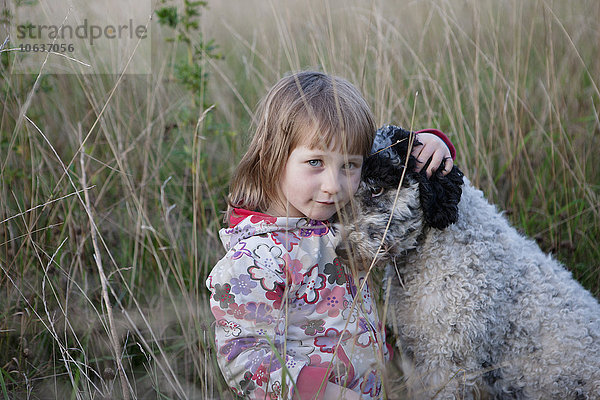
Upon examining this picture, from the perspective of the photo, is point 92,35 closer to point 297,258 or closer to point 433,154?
point 297,258

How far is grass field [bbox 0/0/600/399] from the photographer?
2766mm

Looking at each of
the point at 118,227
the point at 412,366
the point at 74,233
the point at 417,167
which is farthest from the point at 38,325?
the point at 417,167

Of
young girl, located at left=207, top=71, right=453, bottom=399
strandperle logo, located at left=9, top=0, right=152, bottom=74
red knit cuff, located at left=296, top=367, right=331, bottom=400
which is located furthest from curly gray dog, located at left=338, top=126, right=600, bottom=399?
strandperle logo, located at left=9, top=0, right=152, bottom=74

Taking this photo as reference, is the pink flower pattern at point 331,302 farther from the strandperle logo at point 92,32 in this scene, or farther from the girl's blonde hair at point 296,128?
the strandperle logo at point 92,32

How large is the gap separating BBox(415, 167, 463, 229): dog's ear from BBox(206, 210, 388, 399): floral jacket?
0.40m

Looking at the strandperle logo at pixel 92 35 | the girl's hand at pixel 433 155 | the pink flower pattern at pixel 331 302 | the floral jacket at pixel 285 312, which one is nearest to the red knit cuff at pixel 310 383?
the floral jacket at pixel 285 312

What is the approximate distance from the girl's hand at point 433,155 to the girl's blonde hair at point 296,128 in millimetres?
220

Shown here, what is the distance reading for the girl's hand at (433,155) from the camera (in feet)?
7.61

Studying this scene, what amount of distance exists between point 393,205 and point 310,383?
2.60 feet

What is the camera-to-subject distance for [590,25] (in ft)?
15.6

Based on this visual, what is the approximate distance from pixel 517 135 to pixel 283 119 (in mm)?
2206

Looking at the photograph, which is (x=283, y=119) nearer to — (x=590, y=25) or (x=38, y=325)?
(x=38, y=325)

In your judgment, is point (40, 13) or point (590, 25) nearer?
point (40, 13)

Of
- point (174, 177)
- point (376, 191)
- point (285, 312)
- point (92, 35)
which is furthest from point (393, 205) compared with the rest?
point (92, 35)
